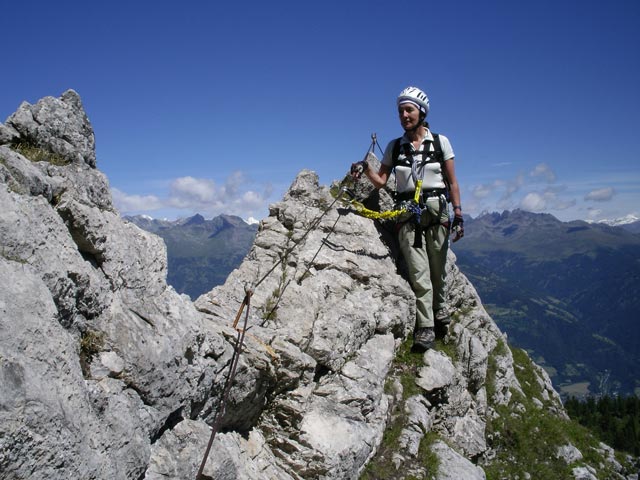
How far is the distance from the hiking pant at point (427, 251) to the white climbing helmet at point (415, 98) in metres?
2.90

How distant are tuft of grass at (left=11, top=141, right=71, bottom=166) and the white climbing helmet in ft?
31.9

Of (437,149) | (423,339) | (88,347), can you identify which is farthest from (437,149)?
(88,347)

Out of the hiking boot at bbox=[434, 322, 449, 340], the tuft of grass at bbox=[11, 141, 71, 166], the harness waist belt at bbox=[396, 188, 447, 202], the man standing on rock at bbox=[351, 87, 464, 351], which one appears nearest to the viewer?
the tuft of grass at bbox=[11, 141, 71, 166]

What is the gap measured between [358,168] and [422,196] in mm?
2490

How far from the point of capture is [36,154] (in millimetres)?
8094

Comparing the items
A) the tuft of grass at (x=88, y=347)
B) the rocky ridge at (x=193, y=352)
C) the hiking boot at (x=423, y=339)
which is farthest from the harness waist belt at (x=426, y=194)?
the tuft of grass at (x=88, y=347)

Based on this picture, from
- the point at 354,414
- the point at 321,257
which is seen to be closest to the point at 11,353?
the point at 354,414

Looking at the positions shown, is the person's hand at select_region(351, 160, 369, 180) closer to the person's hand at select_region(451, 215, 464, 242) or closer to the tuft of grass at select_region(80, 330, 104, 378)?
the person's hand at select_region(451, 215, 464, 242)

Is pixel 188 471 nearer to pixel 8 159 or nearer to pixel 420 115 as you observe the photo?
pixel 8 159

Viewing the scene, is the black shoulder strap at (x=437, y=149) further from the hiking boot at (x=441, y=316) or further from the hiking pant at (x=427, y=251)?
the hiking boot at (x=441, y=316)

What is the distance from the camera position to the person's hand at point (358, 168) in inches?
609

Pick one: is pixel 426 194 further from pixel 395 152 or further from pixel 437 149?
pixel 395 152

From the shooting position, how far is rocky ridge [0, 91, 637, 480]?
5875 millimetres

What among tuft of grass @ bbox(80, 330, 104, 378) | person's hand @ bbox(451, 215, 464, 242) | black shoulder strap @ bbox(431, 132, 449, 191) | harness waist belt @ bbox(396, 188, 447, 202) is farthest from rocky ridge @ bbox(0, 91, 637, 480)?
black shoulder strap @ bbox(431, 132, 449, 191)
